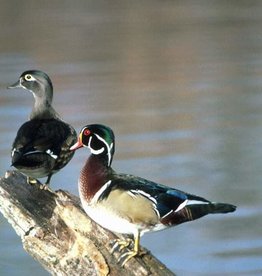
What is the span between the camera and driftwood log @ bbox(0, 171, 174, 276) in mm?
3949

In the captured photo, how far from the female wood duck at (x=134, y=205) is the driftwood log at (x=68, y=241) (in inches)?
2.2

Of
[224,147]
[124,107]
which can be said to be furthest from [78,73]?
[224,147]

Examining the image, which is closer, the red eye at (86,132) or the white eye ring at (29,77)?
the red eye at (86,132)

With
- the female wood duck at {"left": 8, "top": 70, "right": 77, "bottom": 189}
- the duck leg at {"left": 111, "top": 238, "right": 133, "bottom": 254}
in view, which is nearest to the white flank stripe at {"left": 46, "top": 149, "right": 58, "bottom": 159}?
the female wood duck at {"left": 8, "top": 70, "right": 77, "bottom": 189}

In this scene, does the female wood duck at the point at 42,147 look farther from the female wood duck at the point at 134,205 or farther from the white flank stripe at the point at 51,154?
the female wood duck at the point at 134,205

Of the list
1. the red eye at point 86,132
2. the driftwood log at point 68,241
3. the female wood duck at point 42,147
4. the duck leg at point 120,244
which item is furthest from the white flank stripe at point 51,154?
the duck leg at point 120,244

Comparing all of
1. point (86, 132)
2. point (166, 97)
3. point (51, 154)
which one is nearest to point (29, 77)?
point (51, 154)

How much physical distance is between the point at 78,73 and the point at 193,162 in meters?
4.01

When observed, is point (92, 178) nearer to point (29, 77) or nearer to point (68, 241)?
point (68, 241)

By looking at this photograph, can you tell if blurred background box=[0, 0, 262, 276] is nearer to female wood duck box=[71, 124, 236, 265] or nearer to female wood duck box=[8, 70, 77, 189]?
Answer: female wood duck box=[8, 70, 77, 189]

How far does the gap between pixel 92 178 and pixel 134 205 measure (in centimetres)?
19

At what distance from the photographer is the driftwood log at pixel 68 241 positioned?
3.95 m

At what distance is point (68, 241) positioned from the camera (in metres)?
4.04

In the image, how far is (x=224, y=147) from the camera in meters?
8.34
